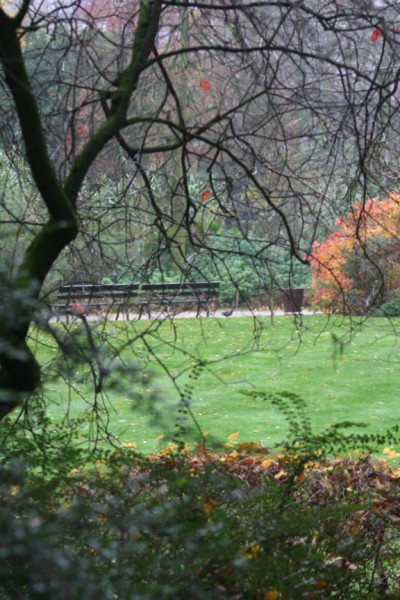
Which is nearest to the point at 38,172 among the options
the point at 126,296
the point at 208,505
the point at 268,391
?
the point at 208,505

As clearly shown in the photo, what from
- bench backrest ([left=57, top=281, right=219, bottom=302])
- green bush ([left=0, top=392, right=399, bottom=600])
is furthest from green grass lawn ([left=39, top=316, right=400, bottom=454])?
green bush ([left=0, top=392, right=399, bottom=600])

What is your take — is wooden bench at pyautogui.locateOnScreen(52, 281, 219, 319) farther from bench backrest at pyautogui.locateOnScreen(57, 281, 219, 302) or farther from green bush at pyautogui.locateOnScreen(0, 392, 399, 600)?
green bush at pyautogui.locateOnScreen(0, 392, 399, 600)

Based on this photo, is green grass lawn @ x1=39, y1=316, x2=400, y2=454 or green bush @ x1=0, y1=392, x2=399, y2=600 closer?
green bush @ x1=0, y1=392, x2=399, y2=600

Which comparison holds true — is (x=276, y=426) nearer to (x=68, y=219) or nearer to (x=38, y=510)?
(x=68, y=219)

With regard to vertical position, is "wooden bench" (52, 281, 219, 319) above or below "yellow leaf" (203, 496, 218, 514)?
above

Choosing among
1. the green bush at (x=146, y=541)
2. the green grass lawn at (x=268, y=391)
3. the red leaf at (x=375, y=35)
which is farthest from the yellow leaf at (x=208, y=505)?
the green grass lawn at (x=268, y=391)

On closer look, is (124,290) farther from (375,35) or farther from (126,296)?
(375,35)

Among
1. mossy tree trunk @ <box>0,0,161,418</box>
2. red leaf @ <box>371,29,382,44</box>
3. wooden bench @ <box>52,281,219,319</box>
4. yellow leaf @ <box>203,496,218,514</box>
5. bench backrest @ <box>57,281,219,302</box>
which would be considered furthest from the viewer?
red leaf @ <box>371,29,382,44</box>

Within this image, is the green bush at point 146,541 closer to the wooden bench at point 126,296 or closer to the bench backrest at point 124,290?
the wooden bench at point 126,296

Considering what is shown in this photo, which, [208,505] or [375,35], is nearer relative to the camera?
[208,505]

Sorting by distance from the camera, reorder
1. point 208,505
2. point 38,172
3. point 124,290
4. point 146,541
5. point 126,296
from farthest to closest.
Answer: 1. point 126,296
2. point 124,290
3. point 38,172
4. point 208,505
5. point 146,541

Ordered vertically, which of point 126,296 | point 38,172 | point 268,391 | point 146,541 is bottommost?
point 268,391

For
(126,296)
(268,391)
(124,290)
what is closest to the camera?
(124,290)

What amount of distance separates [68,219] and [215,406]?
679 cm
